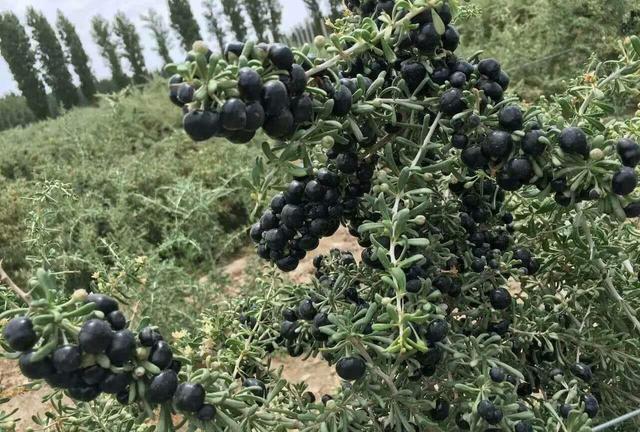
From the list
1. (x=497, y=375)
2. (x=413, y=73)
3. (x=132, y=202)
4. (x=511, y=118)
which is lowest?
(x=132, y=202)

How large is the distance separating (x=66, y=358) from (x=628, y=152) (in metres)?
0.97

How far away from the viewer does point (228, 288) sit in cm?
453

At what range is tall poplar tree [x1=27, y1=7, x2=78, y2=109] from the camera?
688 inches

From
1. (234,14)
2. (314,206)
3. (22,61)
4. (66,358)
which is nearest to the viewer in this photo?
(66,358)

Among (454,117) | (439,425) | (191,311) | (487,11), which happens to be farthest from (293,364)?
(487,11)

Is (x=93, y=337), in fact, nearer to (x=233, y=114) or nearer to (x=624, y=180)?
(x=233, y=114)

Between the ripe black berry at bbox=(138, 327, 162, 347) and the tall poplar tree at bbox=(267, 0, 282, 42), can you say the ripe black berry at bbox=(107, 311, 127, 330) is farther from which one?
the tall poplar tree at bbox=(267, 0, 282, 42)

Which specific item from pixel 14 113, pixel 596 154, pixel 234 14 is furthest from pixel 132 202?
pixel 234 14

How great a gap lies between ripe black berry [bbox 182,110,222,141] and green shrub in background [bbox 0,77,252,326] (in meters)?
0.69

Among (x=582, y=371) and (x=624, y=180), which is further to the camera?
(x=582, y=371)

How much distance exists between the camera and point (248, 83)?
0.82 metres

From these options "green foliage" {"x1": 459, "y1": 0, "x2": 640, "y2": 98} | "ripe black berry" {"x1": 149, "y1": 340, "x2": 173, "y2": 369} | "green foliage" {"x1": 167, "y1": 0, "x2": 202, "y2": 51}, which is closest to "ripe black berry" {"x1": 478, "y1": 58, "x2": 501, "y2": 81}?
"ripe black berry" {"x1": 149, "y1": 340, "x2": 173, "y2": 369}

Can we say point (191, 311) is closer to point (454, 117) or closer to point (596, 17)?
point (454, 117)

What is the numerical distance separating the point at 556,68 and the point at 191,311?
16.1 ft
